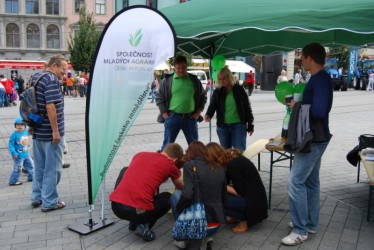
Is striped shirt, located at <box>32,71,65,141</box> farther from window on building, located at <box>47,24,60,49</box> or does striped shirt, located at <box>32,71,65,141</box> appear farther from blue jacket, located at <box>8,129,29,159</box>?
window on building, located at <box>47,24,60,49</box>

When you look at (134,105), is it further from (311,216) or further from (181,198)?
(311,216)

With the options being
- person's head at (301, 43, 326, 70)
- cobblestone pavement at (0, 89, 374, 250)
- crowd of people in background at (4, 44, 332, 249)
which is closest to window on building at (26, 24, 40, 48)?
cobblestone pavement at (0, 89, 374, 250)

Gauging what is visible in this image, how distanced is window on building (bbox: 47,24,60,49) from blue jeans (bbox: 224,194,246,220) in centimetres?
4927

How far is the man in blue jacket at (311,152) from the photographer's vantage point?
134 inches

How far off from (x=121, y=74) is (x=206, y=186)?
139 cm

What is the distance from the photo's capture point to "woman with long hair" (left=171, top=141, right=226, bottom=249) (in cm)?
339

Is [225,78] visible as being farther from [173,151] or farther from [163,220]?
[163,220]

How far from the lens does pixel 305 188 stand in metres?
3.65

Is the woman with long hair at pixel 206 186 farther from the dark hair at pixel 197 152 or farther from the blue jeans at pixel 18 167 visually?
the blue jeans at pixel 18 167

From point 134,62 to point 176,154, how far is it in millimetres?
995

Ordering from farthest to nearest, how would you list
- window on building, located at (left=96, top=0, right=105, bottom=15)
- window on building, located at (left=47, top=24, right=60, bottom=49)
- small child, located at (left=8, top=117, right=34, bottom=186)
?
1. window on building, located at (left=96, top=0, right=105, bottom=15)
2. window on building, located at (left=47, top=24, right=60, bottom=49)
3. small child, located at (left=8, top=117, right=34, bottom=186)

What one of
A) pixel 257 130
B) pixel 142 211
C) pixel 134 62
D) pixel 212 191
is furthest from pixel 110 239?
pixel 257 130

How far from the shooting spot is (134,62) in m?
3.84

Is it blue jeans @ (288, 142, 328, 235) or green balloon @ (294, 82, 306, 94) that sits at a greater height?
green balloon @ (294, 82, 306, 94)
